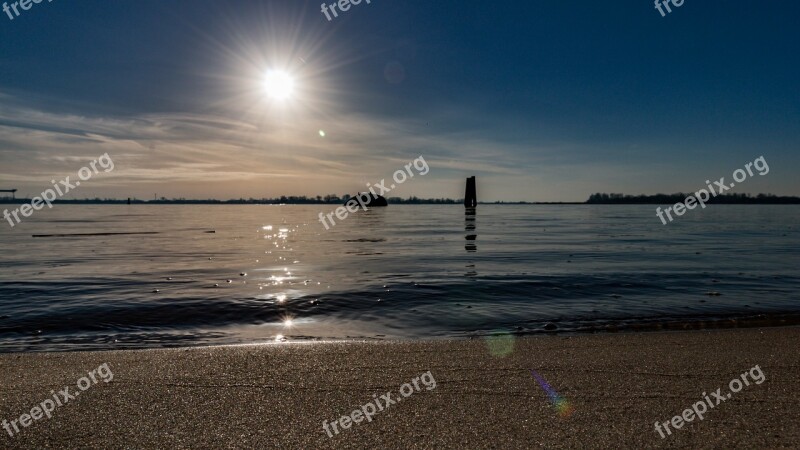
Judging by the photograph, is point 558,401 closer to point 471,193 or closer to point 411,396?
point 411,396

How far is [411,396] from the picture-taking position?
480 cm

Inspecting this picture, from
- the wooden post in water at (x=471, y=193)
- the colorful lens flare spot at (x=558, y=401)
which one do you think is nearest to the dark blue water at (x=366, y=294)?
the colorful lens flare spot at (x=558, y=401)

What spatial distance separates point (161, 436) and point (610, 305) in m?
9.61

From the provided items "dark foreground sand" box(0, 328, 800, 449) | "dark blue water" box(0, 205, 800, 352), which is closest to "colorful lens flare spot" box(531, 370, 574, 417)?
"dark foreground sand" box(0, 328, 800, 449)

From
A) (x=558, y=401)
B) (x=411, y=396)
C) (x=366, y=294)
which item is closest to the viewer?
(x=558, y=401)

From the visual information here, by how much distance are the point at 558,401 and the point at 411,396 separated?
1394mm

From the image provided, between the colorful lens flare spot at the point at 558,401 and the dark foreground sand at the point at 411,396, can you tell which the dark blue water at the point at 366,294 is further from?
the colorful lens flare spot at the point at 558,401

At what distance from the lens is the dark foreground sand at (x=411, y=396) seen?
389 centimetres

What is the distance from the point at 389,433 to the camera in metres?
4.00

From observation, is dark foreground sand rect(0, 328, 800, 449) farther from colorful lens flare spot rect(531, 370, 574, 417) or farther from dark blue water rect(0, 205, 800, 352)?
dark blue water rect(0, 205, 800, 352)

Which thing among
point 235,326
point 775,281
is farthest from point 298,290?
point 775,281

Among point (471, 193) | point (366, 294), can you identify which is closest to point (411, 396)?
point (366, 294)

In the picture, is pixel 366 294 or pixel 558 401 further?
pixel 366 294

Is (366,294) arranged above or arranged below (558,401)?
below
